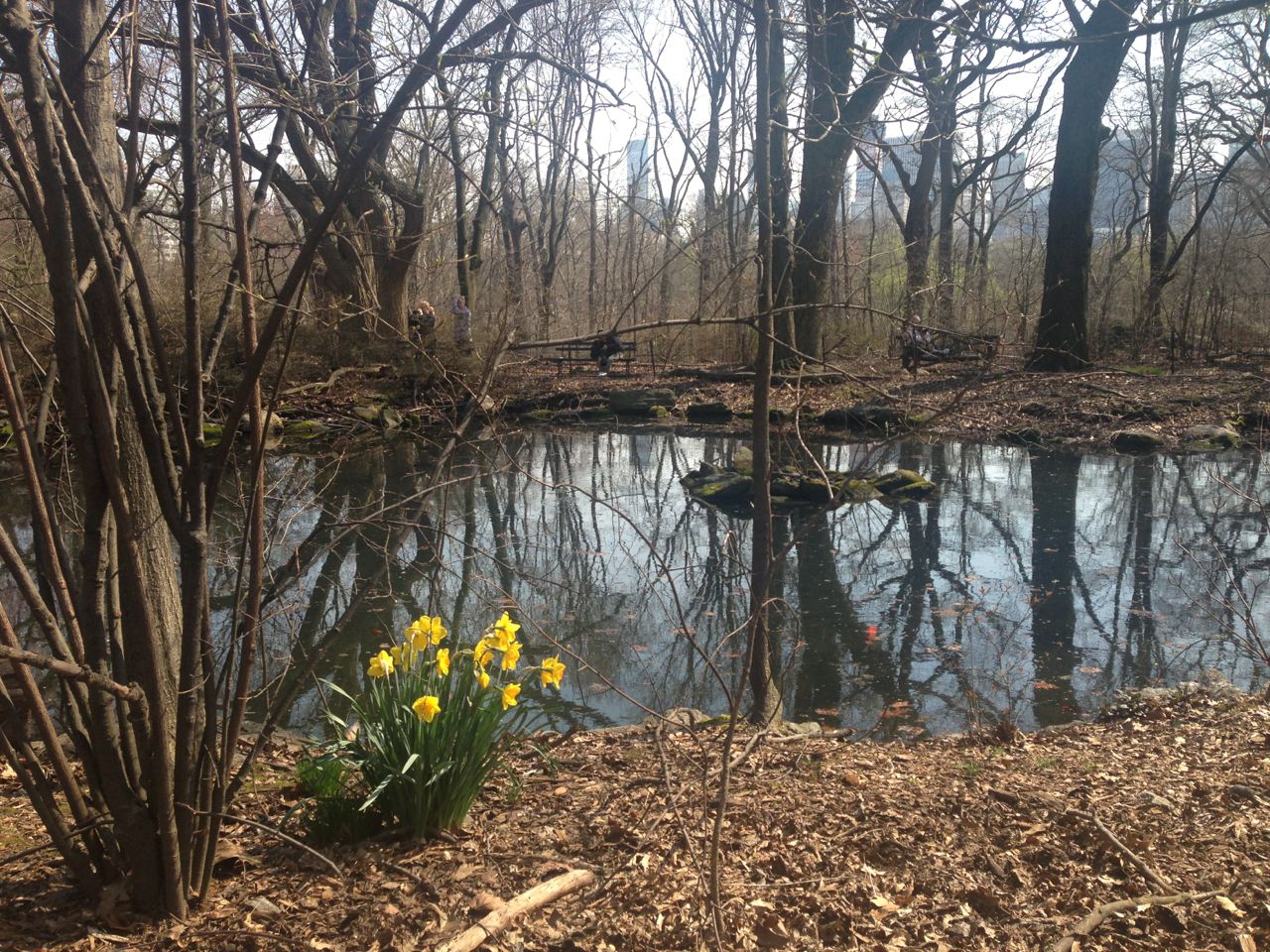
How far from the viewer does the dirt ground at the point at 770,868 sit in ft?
8.01

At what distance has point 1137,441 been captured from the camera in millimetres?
14930

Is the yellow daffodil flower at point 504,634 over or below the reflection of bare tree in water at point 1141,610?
over

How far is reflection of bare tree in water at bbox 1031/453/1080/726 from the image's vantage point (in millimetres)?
5625

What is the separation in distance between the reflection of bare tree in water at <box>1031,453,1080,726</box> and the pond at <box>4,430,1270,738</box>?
0.02m

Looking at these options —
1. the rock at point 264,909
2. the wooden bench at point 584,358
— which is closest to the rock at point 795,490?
the rock at point 264,909

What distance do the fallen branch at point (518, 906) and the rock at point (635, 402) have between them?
1723 cm

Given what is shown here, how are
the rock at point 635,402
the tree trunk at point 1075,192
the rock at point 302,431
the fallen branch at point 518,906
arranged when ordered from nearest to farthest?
1. the fallen branch at point 518,906
2. the rock at point 302,431
3. the tree trunk at point 1075,192
4. the rock at point 635,402

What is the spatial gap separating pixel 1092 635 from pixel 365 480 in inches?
359

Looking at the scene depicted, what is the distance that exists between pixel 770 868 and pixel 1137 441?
1423 cm

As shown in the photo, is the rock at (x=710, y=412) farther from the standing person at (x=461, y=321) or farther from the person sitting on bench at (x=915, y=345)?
the standing person at (x=461, y=321)

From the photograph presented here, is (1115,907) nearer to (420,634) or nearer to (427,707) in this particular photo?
(427,707)

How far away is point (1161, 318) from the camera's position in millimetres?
23219

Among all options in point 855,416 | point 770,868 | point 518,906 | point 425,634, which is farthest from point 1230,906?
point 855,416

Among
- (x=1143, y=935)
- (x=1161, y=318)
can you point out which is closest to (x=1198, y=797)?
(x=1143, y=935)
